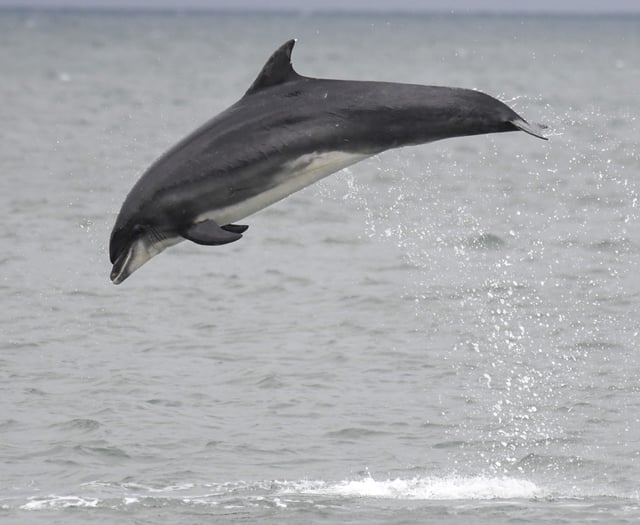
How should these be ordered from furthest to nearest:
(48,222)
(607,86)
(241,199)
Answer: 1. (607,86)
2. (48,222)
3. (241,199)

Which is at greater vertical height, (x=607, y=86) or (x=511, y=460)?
(x=607, y=86)

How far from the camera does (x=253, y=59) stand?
113188 mm

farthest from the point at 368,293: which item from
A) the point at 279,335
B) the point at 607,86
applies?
the point at 607,86

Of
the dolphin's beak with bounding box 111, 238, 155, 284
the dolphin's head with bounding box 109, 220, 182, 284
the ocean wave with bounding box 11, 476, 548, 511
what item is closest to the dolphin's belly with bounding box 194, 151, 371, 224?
the dolphin's head with bounding box 109, 220, 182, 284

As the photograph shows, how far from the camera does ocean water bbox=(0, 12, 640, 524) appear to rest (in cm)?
1167

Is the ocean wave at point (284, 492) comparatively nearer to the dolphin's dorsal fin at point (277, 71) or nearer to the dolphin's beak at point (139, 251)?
the dolphin's beak at point (139, 251)

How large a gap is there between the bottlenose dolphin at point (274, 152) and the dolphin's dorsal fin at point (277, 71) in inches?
11.3

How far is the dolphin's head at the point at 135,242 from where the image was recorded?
30.6 ft

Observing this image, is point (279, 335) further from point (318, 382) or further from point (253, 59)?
point (253, 59)

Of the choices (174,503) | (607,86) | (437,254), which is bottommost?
(174,503)

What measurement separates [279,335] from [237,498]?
5453mm

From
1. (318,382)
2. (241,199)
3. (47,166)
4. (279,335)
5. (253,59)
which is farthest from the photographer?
(253,59)

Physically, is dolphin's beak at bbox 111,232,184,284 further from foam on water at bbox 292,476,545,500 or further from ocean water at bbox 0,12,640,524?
foam on water at bbox 292,476,545,500

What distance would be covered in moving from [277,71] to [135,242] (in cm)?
131
